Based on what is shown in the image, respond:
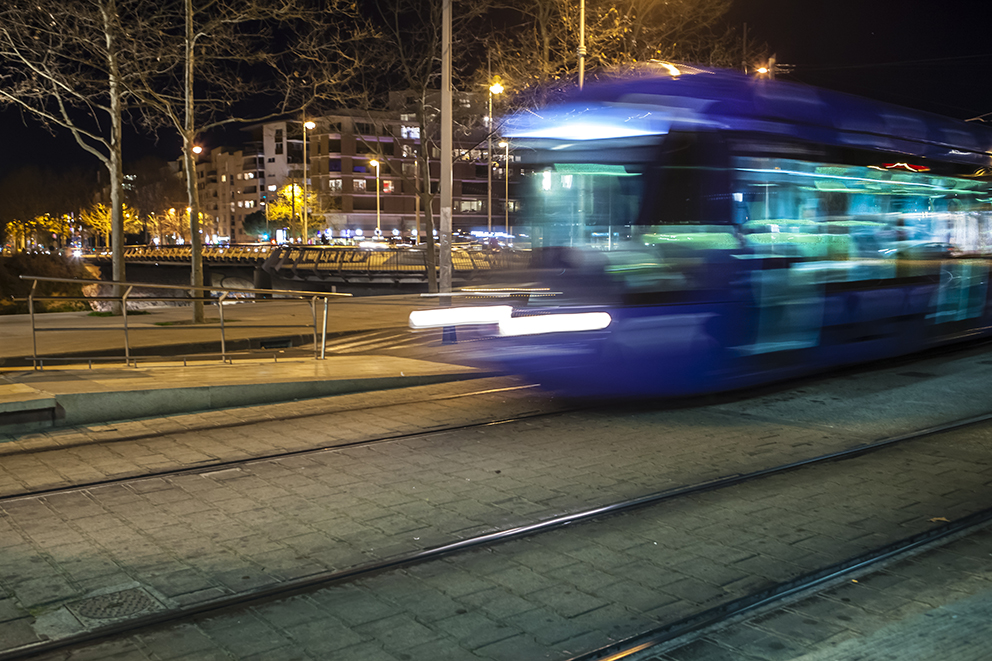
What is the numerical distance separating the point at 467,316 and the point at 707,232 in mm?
3816

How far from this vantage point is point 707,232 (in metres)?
8.73

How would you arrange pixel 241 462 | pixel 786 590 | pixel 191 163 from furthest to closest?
pixel 191 163 < pixel 241 462 < pixel 786 590

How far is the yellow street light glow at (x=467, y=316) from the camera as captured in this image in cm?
1003

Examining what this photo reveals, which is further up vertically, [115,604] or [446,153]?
[446,153]

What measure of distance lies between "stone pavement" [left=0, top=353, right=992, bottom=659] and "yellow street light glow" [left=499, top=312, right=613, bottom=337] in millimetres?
1022

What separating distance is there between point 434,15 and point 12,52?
975 cm

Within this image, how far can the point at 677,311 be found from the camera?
28.6ft

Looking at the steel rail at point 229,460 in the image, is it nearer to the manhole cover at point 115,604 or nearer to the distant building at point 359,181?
the manhole cover at point 115,604

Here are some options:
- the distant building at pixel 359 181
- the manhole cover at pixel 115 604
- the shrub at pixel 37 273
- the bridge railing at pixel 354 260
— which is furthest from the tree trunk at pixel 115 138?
the distant building at pixel 359 181

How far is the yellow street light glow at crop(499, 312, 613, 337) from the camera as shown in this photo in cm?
888

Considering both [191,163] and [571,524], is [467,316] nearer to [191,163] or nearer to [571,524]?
[571,524]

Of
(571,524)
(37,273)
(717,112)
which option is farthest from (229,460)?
(37,273)

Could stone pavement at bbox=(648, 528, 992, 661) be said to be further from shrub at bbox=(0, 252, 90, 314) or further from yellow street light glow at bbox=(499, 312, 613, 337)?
shrub at bbox=(0, 252, 90, 314)

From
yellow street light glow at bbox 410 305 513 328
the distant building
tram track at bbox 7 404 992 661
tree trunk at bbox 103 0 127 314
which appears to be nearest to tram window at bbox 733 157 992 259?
yellow street light glow at bbox 410 305 513 328
